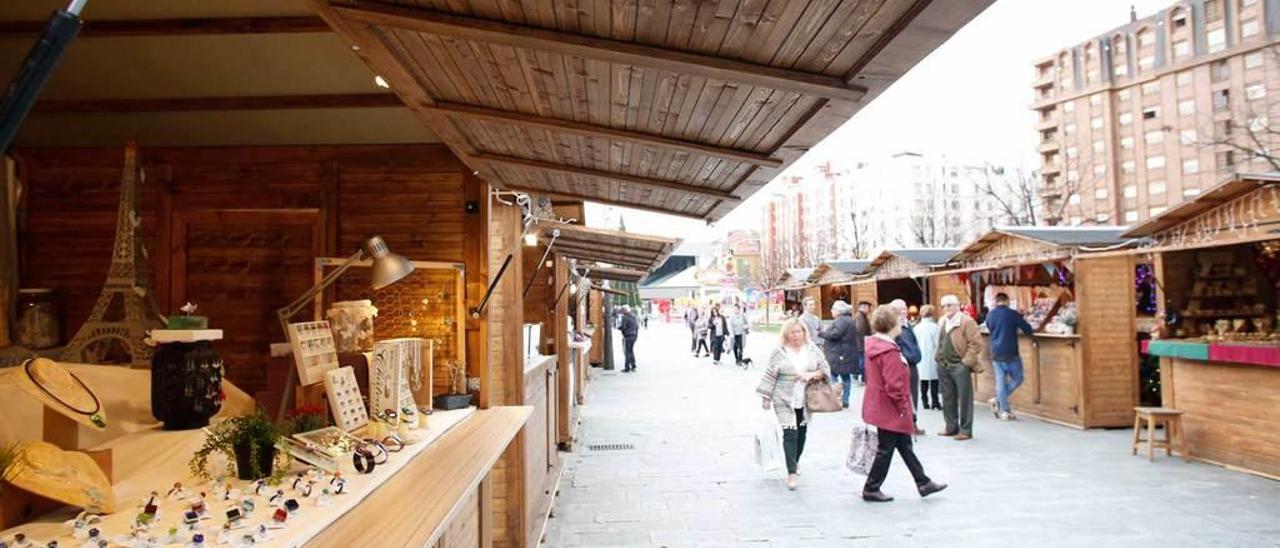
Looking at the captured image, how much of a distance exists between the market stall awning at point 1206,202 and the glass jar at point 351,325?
7560 mm

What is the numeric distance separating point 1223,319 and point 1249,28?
50804 millimetres

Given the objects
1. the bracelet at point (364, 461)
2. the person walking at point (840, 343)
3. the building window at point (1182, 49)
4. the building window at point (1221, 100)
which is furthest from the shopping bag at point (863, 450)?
the building window at point (1182, 49)

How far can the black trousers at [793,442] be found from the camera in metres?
6.88

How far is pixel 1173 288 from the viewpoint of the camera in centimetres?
861

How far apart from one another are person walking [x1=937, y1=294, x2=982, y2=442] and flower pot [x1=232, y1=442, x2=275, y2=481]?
7999 mm

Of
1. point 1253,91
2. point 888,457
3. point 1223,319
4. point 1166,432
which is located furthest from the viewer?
point 1253,91

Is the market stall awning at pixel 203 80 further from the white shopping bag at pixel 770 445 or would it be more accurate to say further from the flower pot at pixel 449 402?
the white shopping bag at pixel 770 445

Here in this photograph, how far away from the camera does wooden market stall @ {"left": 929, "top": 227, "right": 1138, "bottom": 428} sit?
9414mm

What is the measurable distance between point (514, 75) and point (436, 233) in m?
2.25

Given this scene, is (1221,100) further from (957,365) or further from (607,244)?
(607,244)

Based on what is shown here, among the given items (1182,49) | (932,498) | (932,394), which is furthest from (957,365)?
(1182,49)

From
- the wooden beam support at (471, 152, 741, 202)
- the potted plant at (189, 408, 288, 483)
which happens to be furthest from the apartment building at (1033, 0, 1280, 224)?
the potted plant at (189, 408, 288, 483)

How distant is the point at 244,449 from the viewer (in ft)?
8.38

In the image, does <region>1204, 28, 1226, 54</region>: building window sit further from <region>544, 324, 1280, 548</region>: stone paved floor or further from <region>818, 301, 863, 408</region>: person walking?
<region>544, 324, 1280, 548</region>: stone paved floor
